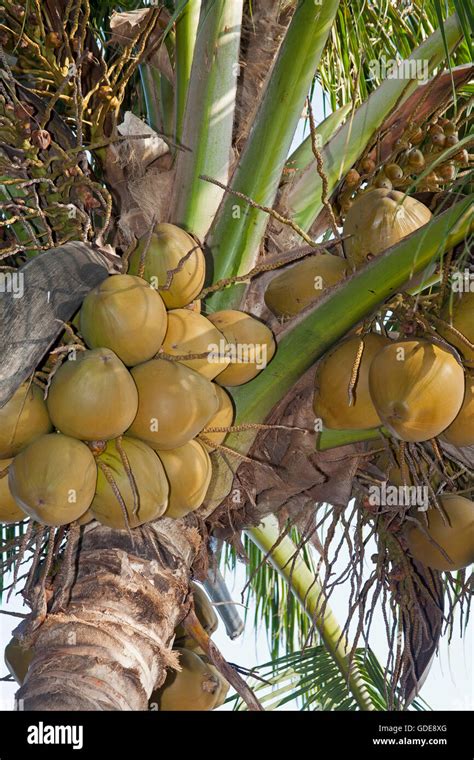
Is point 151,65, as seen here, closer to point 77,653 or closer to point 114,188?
point 114,188

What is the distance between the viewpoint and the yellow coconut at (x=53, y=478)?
1.39 m

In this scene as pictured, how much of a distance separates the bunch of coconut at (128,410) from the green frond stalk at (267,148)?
31 cm

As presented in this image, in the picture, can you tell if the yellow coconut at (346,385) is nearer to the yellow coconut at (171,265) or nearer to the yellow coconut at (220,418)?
the yellow coconut at (220,418)

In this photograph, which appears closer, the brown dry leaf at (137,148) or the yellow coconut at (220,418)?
the yellow coconut at (220,418)

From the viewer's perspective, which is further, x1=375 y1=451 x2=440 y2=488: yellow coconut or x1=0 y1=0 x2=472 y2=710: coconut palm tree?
x1=375 y1=451 x2=440 y2=488: yellow coconut

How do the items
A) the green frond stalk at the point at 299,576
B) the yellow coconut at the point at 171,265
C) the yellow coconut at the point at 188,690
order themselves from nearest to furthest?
1. the yellow coconut at the point at 171,265
2. the yellow coconut at the point at 188,690
3. the green frond stalk at the point at 299,576

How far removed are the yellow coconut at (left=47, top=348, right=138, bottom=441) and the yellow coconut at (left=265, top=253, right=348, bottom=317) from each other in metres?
0.50

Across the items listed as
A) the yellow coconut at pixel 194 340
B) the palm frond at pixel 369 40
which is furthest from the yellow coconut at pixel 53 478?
the palm frond at pixel 369 40

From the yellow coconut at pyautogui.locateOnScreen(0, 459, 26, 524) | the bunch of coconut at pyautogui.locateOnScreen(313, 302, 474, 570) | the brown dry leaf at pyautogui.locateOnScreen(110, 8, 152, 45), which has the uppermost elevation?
the brown dry leaf at pyautogui.locateOnScreen(110, 8, 152, 45)

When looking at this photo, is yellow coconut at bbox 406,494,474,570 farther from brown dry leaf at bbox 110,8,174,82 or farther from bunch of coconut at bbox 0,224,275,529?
brown dry leaf at bbox 110,8,174,82

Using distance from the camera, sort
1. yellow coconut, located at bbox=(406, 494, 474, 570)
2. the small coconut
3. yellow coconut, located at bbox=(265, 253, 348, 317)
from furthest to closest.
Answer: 1. the small coconut
2. yellow coconut, located at bbox=(406, 494, 474, 570)
3. yellow coconut, located at bbox=(265, 253, 348, 317)

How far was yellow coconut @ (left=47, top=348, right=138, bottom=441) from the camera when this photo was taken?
4.59ft

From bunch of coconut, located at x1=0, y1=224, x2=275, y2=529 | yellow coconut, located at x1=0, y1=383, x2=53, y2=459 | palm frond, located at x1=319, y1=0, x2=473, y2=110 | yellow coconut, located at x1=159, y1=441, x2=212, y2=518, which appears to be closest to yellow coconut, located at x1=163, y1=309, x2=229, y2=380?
bunch of coconut, located at x1=0, y1=224, x2=275, y2=529

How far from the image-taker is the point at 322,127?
8.40ft
